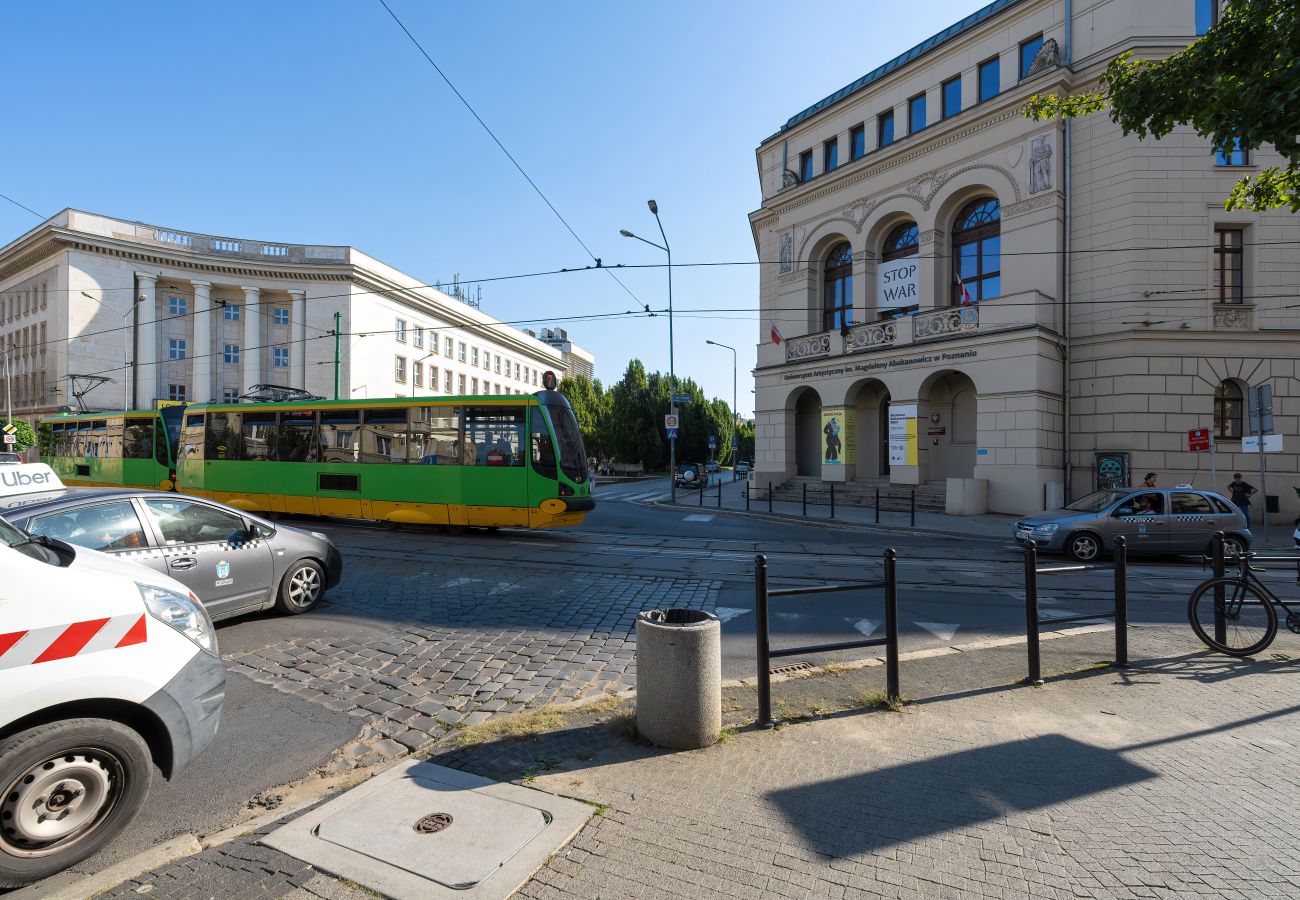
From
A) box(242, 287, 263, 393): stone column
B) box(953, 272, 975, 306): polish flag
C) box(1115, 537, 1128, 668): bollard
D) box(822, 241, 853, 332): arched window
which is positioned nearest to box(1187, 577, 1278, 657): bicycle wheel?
box(1115, 537, 1128, 668): bollard

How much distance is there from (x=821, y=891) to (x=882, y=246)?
91.5 feet

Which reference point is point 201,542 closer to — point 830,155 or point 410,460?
point 410,460

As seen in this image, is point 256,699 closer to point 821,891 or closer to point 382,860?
point 382,860

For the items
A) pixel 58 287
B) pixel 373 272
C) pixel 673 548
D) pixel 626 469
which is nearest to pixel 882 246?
pixel 673 548

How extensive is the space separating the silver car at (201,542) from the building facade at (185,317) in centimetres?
4216

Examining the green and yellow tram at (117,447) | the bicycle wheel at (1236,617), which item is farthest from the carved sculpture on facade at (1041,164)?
the green and yellow tram at (117,447)

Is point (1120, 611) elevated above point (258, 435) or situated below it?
below

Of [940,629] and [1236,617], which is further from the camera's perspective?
[940,629]

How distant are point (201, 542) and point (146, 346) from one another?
54086mm

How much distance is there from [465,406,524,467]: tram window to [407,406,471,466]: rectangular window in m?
0.30

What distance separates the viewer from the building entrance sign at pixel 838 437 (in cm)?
2631

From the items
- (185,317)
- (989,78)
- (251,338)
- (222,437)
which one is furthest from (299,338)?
(989,78)

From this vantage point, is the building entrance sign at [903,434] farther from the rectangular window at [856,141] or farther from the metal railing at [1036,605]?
the metal railing at [1036,605]

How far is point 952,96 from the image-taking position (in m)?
25.2
